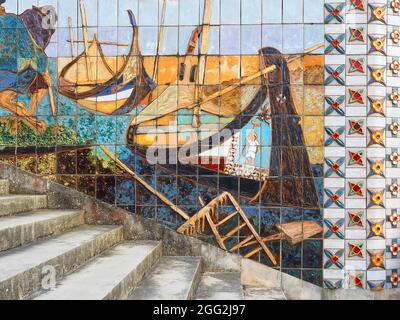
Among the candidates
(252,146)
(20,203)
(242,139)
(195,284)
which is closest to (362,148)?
(252,146)

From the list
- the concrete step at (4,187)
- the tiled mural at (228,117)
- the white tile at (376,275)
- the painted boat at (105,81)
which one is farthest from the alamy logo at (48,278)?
the white tile at (376,275)

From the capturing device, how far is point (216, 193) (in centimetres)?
522

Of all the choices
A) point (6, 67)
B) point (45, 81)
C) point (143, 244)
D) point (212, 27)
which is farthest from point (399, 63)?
point (6, 67)

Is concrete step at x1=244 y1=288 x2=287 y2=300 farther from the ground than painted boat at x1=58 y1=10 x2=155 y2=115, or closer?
closer

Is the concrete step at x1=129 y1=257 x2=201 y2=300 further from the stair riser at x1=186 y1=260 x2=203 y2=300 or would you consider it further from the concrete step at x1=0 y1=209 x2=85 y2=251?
the concrete step at x1=0 y1=209 x2=85 y2=251

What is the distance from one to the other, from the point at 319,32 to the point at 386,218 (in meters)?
1.95

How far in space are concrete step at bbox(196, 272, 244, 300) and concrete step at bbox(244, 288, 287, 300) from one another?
0.48 feet

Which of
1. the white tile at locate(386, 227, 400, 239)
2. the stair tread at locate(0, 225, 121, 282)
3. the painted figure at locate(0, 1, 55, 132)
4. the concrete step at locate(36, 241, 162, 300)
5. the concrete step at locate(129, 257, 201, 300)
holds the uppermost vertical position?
the painted figure at locate(0, 1, 55, 132)

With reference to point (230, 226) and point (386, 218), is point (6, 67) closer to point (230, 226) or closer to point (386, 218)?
point (230, 226)

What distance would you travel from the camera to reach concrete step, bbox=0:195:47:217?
4.56 metres

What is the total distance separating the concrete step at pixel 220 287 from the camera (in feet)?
14.2

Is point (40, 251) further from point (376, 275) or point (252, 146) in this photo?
point (376, 275)

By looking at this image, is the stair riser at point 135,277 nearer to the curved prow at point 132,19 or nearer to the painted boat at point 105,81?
the painted boat at point 105,81

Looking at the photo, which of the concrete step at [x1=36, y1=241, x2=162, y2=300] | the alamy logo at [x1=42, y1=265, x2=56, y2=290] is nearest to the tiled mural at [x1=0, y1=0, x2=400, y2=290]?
the concrete step at [x1=36, y1=241, x2=162, y2=300]
